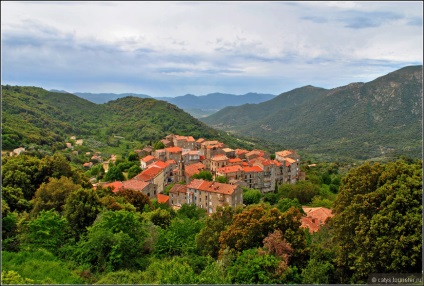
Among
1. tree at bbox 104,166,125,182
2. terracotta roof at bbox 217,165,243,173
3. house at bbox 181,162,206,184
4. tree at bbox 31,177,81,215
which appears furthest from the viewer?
house at bbox 181,162,206,184

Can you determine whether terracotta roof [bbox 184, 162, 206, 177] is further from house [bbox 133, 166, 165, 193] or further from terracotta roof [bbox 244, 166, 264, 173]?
terracotta roof [bbox 244, 166, 264, 173]

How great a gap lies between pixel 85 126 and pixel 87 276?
9850 centimetres

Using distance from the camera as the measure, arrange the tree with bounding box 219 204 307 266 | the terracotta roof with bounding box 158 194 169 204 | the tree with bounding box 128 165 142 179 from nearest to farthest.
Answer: the tree with bounding box 219 204 307 266 → the terracotta roof with bounding box 158 194 169 204 → the tree with bounding box 128 165 142 179

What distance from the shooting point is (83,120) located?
115000 millimetres

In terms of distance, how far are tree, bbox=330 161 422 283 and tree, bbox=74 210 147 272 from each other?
347 inches

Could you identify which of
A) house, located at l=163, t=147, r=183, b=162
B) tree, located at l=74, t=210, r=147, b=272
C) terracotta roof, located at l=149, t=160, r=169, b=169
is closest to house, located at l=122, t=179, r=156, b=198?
terracotta roof, located at l=149, t=160, r=169, b=169

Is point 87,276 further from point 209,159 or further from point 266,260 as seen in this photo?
point 209,159

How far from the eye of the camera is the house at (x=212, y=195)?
3953cm

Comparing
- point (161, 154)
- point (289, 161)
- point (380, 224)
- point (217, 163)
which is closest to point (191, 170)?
point (217, 163)

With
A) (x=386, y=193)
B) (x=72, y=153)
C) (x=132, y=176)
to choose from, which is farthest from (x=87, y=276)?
(x=72, y=153)

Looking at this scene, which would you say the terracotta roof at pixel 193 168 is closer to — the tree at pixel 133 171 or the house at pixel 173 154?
the house at pixel 173 154

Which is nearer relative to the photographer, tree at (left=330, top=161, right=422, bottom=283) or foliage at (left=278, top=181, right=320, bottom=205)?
tree at (left=330, top=161, right=422, bottom=283)

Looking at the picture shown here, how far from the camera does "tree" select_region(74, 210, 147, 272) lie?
1530 centimetres

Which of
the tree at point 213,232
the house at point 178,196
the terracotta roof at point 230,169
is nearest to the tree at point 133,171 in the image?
the house at point 178,196
